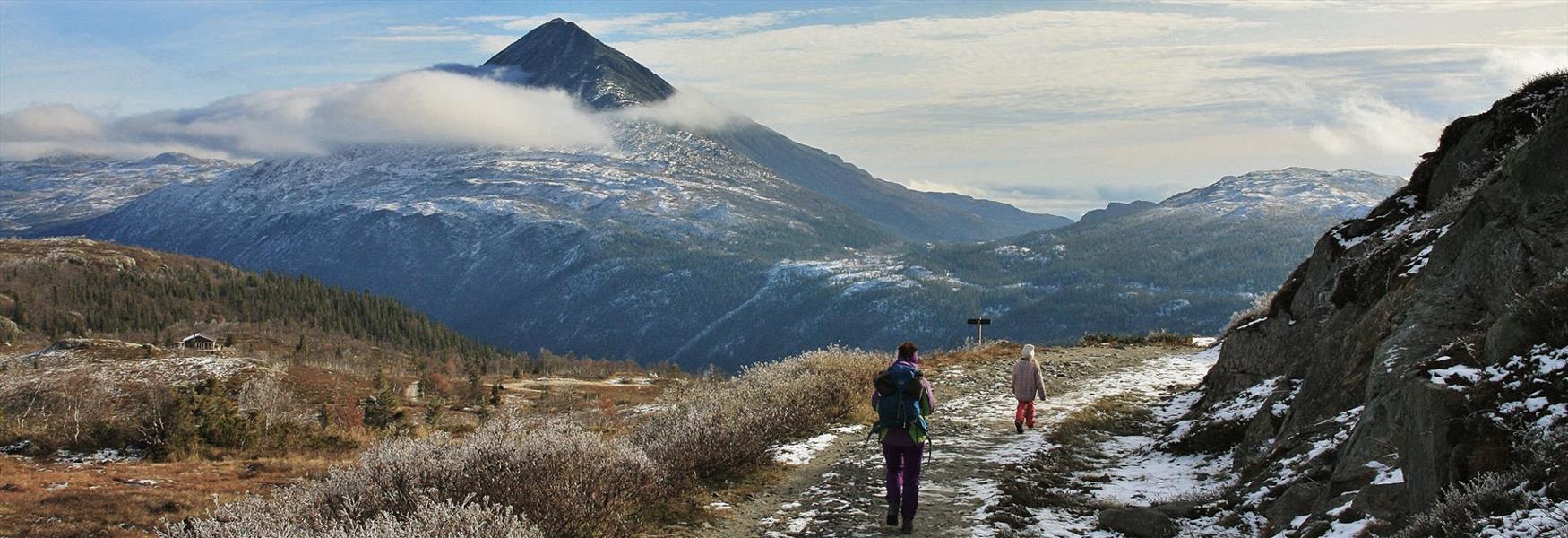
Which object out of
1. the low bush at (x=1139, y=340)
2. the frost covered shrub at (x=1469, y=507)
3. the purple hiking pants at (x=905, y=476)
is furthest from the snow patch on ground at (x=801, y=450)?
the low bush at (x=1139, y=340)

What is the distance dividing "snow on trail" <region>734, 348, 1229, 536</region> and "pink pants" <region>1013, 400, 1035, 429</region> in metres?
0.29

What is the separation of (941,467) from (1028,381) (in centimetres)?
408

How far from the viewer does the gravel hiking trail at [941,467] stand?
11414mm

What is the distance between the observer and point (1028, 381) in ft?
59.0

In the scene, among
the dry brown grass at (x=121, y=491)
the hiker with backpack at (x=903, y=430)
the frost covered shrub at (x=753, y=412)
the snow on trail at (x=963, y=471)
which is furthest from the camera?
the dry brown grass at (x=121, y=491)

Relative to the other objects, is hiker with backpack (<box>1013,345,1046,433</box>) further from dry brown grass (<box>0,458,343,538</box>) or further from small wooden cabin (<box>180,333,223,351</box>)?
small wooden cabin (<box>180,333,223,351</box>)

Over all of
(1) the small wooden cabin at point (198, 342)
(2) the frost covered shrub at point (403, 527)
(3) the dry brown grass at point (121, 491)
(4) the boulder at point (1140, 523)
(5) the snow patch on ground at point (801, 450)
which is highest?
(2) the frost covered shrub at point (403, 527)

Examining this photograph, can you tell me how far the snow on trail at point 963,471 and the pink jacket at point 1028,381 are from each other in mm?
746

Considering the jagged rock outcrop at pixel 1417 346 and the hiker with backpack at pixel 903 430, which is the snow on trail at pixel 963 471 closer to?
the hiker with backpack at pixel 903 430

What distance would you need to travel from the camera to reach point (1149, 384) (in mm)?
25594

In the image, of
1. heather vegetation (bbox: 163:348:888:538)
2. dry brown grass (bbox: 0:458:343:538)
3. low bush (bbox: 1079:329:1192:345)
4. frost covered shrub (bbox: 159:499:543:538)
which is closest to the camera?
frost covered shrub (bbox: 159:499:543:538)

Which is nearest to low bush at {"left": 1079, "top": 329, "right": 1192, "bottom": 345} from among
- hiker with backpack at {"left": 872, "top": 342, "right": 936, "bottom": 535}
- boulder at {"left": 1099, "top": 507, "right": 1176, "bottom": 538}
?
boulder at {"left": 1099, "top": 507, "right": 1176, "bottom": 538}

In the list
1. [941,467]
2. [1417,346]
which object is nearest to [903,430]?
[941,467]

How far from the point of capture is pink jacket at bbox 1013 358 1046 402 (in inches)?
707
